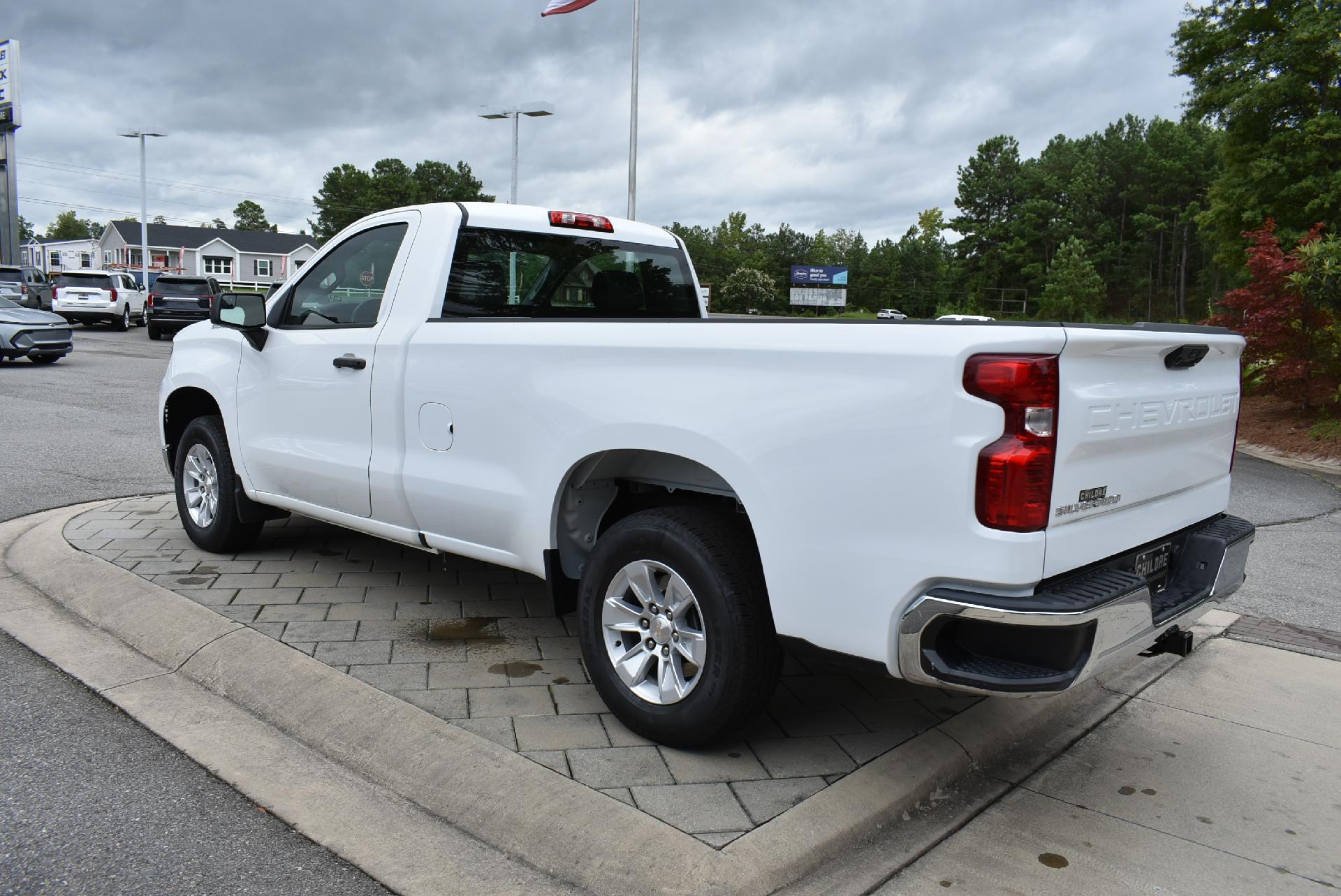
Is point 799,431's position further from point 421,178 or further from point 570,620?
point 421,178

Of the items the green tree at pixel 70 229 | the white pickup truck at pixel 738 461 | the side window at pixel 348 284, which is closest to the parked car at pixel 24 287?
the side window at pixel 348 284

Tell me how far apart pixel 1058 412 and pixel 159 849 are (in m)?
2.70

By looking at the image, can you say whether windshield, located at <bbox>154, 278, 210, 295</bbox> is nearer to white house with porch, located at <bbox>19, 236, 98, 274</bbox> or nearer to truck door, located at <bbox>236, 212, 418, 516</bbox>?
truck door, located at <bbox>236, 212, 418, 516</bbox>

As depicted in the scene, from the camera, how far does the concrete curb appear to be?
2.67 metres

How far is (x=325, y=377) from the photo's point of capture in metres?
4.55

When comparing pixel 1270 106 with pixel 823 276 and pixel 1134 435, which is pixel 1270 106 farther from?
pixel 823 276

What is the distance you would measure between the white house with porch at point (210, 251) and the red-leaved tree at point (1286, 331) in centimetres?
8881

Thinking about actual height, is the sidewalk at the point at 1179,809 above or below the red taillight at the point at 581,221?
below

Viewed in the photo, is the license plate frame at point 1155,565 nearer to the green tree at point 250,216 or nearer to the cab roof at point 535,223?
the cab roof at point 535,223

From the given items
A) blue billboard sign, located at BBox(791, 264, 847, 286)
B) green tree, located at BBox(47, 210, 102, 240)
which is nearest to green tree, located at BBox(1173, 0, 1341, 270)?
blue billboard sign, located at BBox(791, 264, 847, 286)

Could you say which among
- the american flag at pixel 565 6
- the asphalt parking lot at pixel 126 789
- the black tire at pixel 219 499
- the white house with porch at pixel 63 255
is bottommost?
the asphalt parking lot at pixel 126 789

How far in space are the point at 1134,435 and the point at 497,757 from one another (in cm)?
216

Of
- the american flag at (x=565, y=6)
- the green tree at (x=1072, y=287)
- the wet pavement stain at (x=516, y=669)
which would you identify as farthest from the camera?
the green tree at (x=1072, y=287)

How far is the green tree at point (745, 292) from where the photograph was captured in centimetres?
9656
